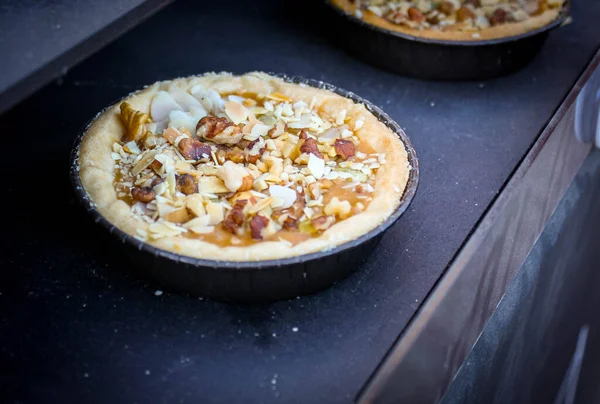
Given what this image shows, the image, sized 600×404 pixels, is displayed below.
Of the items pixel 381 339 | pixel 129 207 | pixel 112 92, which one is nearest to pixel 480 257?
pixel 381 339

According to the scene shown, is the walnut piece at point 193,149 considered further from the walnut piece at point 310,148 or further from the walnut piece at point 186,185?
the walnut piece at point 310,148

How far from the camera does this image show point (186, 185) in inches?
67.6

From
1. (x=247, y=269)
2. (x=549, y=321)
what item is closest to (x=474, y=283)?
(x=247, y=269)

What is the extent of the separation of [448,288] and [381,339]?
57 cm

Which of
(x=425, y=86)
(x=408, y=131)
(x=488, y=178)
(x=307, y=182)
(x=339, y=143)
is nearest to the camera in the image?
(x=307, y=182)

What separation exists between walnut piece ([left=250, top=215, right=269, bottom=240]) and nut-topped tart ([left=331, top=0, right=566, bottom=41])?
1.19 meters

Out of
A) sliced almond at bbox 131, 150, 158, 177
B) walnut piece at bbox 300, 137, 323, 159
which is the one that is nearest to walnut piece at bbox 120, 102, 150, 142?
sliced almond at bbox 131, 150, 158, 177

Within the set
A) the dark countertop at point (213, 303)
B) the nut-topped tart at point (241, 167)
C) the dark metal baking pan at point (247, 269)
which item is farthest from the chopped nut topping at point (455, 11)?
the dark metal baking pan at point (247, 269)

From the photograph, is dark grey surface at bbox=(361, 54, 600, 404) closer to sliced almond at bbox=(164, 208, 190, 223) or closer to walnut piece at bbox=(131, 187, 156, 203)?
sliced almond at bbox=(164, 208, 190, 223)

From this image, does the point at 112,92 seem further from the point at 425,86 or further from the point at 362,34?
the point at 425,86

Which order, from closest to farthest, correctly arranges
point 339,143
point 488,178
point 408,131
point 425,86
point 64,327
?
point 64,327 → point 339,143 → point 488,178 → point 408,131 → point 425,86

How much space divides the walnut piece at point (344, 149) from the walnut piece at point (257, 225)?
358 mm

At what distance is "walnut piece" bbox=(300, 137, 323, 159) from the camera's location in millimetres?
1869

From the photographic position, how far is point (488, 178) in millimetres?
2170
